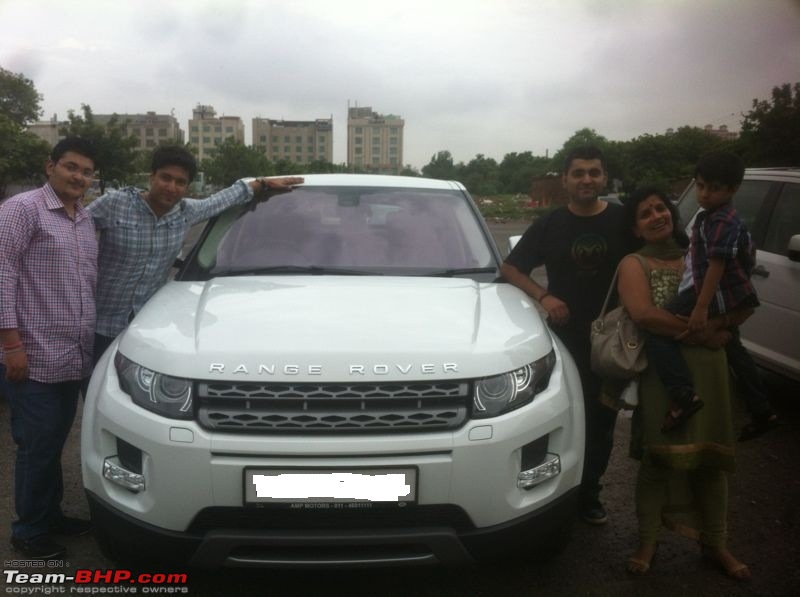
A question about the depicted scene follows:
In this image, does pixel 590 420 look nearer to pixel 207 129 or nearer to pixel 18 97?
pixel 18 97

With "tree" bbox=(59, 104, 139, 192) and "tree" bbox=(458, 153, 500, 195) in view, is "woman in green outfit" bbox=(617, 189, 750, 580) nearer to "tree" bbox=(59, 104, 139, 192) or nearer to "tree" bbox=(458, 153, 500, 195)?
"tree" bbox=(59, 104, 139, 192)

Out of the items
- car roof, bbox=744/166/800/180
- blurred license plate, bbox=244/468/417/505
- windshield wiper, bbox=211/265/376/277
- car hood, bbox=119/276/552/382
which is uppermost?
car roof, bbox=744/166/800/180

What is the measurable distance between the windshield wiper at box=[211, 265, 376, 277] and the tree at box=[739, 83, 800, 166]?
2423 centimetres

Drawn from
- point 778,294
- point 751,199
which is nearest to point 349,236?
Answer: point 778,294

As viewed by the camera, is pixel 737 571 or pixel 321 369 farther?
pixel 737 571

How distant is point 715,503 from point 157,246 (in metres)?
2.67

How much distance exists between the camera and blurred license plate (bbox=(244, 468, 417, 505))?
237cm

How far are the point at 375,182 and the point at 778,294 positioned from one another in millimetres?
2846

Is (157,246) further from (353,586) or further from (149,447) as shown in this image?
(353,586)

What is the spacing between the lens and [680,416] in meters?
2.92

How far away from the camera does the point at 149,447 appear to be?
244 cm

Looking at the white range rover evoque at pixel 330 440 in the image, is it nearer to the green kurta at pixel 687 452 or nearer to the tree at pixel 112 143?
the green kurta at pixel 687 452

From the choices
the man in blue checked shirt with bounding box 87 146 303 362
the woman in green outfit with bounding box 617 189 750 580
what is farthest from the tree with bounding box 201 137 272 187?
the woman in green outfit with bounding box 617 189 750 580

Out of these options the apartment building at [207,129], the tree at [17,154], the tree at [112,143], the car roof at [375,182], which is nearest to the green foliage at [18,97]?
the tree at [112,143]
